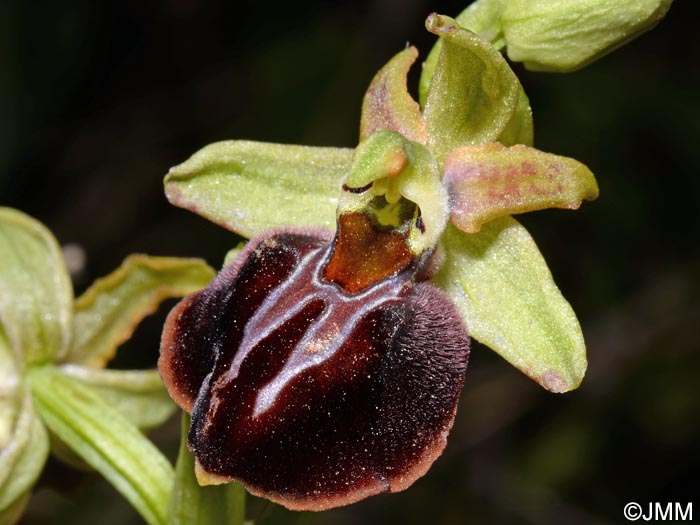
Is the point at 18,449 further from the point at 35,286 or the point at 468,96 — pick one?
the point at 468,96

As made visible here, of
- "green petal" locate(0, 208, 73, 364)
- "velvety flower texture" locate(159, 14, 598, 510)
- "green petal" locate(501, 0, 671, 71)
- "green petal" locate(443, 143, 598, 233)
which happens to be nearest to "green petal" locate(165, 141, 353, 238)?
"velvety flower texture" locate(159, 14, 598, 510)

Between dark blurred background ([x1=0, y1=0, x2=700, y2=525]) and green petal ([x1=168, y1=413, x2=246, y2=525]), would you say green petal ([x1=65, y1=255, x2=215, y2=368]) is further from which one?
dark blurred background ([x1=0, y1=0, x2=700, y2=525])

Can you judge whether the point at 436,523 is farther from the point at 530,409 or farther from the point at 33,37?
the point at 33,37

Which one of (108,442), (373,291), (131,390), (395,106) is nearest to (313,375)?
(373,291)

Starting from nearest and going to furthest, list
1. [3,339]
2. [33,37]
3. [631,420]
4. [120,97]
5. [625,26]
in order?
1. [625,26]
2. [3,339]
3. [33,37]
4. [631,420]
5. [120,97]

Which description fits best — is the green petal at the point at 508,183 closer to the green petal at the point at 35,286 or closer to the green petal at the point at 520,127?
the green petal at the point at 520,127

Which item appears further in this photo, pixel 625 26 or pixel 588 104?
pixel 588 104

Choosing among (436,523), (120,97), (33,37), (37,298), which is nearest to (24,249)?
(37,298)

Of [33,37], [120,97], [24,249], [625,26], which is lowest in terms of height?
[120,97]
